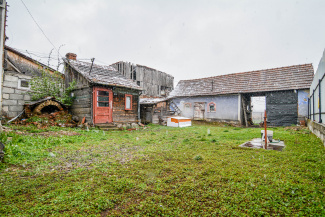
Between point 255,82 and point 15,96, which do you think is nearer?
point 15,96

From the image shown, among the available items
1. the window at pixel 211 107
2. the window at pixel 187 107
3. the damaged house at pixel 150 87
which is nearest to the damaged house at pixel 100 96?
the damaged house at pixel 150 87

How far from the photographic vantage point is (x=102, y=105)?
13391 mm

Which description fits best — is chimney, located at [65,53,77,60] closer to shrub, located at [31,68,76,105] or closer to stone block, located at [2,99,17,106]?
Answer: shrub, located at [31,68,76,105]

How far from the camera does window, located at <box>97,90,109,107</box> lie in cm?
1310

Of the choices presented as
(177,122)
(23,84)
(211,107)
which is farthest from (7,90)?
(211,107)

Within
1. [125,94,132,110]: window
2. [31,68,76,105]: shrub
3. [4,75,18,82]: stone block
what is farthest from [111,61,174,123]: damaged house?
[4,75,18,82]: stone block

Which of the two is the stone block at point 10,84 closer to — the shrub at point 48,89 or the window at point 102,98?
the shrub at point 48,89

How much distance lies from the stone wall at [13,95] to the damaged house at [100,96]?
342 centimetres

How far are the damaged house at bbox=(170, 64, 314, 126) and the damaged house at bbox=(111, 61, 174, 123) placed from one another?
393 centimetres

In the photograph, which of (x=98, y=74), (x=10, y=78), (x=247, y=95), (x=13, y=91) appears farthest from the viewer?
(x=247, y=95)

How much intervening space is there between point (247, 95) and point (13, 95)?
21.7m

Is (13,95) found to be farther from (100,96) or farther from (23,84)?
(100,96)

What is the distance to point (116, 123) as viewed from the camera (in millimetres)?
13953

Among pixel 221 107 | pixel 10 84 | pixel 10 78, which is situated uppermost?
pixel 10 78
